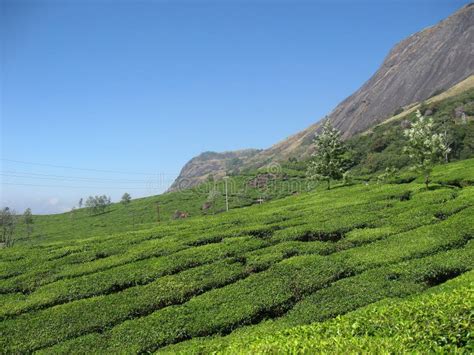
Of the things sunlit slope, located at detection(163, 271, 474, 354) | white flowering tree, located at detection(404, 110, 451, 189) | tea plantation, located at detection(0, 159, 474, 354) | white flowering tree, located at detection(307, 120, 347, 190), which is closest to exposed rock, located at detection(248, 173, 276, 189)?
white flowering tree, located at detection(307, 120, 347, 190)

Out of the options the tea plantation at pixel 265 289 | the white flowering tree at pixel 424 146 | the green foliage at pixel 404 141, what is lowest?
the tea plantation at pixel 265 289

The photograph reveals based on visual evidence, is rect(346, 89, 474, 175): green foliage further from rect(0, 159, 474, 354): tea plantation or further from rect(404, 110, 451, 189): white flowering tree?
rect(0, 159, 474, 354): tea plantation

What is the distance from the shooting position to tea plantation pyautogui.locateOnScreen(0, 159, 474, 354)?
14320 mm

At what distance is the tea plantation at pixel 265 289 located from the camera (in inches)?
564

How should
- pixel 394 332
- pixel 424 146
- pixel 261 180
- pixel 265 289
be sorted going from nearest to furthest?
pixel 394 332
pixel 265 289
pixel 424 146
pixel 261 180

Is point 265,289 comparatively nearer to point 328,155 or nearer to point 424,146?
point 424,146

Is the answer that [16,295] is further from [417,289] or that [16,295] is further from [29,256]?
[417,289]

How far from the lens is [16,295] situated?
31.4 metres

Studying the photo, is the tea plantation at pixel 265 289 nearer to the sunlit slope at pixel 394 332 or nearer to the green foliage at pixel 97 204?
the sunlit slope at pixel 394 332

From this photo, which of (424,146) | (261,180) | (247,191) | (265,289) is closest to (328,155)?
(424,146)

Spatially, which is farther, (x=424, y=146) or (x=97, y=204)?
(x=97, y=204)

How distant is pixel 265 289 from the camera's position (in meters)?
26.8

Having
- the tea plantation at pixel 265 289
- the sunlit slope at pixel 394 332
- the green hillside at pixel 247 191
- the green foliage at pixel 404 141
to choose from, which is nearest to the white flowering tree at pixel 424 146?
the tea plantation at pixel 265 289

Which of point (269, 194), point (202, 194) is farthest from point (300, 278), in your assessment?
point (202, 194)
